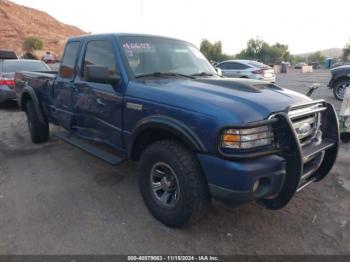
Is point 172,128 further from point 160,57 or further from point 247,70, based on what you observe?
point 247,70

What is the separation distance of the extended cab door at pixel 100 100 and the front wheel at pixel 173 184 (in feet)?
2.18

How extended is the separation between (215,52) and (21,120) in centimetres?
7324

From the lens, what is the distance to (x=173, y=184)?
3326mm

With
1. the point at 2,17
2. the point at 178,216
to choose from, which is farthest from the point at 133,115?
the point at 2,17

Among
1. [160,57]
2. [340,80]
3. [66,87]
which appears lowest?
[340,80]

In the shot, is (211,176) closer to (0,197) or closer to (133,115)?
(133,115)

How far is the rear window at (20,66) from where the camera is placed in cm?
995

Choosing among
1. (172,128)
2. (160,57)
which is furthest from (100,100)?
(172,128)

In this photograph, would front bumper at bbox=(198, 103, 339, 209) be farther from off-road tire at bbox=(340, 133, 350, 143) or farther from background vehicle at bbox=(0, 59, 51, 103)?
background vehicle at bbox=(0, 59, 51, 103)

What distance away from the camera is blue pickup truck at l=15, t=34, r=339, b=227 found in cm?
282

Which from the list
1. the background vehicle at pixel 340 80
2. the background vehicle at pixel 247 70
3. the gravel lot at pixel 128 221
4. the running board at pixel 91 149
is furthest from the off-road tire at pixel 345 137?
the background vehicle at pixel 247 70

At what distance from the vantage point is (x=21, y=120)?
8.63 metres

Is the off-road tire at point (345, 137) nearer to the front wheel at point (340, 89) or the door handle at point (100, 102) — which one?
the door handle at point (100, 102)

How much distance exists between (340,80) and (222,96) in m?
9.94
